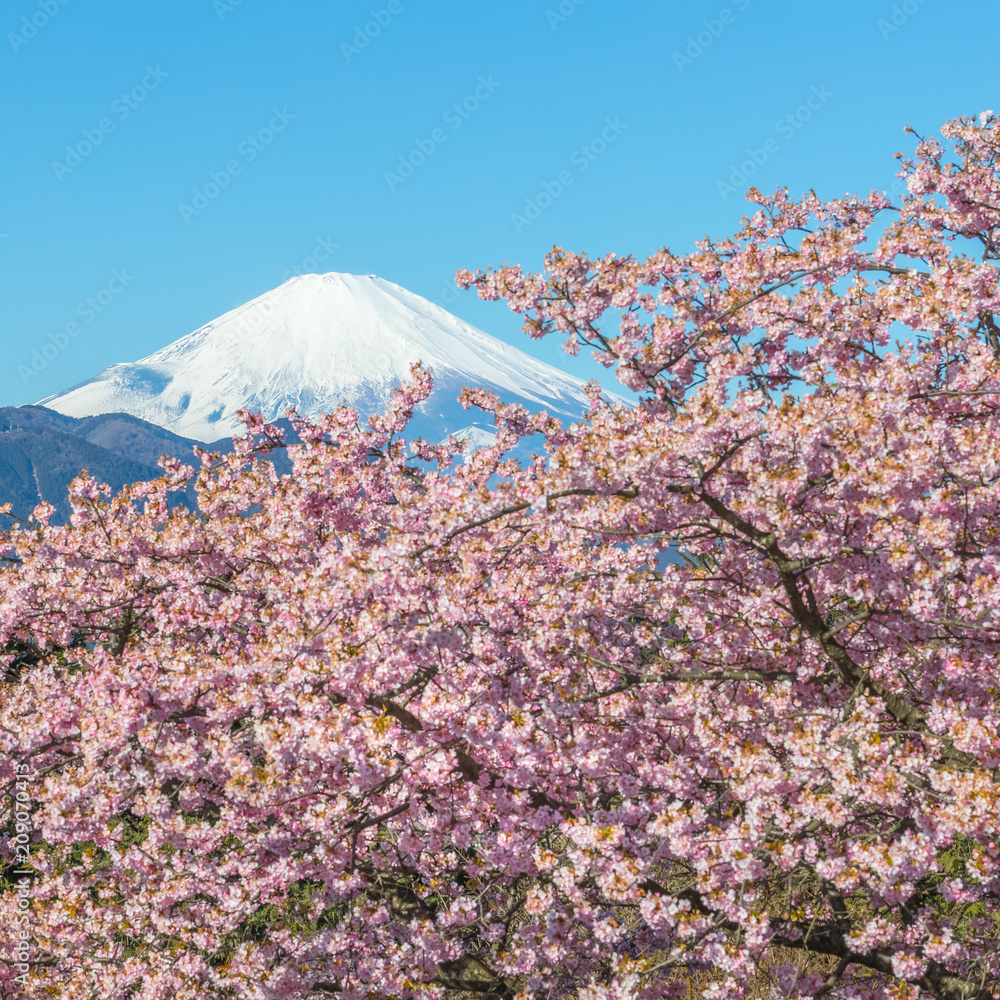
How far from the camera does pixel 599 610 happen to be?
700 cm

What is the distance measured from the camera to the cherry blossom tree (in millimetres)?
5773

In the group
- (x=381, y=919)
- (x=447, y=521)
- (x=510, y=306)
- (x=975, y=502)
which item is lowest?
(x=381, y=919)

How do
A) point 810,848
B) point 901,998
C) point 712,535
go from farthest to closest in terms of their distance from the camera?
1. point 712,535
2. point 901,998
3. point 810,848

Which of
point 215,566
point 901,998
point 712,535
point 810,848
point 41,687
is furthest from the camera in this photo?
point 215,566

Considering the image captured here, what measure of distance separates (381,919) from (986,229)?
8.98m

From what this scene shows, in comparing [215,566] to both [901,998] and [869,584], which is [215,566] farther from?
[901,998]

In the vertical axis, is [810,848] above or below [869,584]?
below

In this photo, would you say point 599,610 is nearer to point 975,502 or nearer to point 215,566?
point 975,502

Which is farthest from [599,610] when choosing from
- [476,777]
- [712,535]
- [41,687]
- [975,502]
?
[41,687]

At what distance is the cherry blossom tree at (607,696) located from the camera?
18.9 ft

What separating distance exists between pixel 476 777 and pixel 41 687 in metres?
4.28

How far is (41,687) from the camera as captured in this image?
8.35 meters

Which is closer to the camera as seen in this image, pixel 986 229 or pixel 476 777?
pixel 476 777

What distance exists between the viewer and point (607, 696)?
21.6ft
